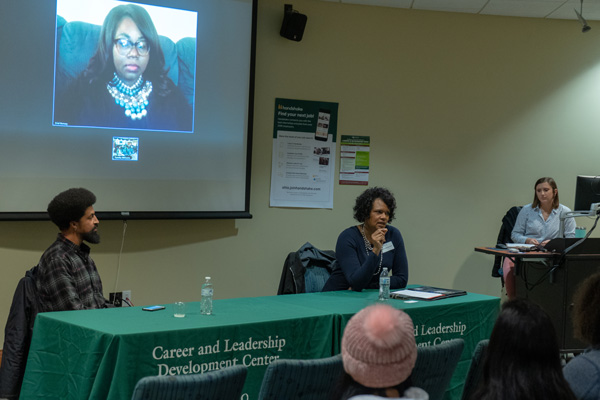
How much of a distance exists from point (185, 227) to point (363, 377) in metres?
3.71

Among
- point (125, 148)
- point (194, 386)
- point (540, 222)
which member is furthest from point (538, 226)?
point (194, 386)

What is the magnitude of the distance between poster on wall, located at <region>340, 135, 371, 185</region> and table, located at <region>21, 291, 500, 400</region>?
2.41m

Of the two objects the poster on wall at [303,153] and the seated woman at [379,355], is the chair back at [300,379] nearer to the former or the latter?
the seated woman at [379,355]

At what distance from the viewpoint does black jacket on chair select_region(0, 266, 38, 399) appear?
9.57ft

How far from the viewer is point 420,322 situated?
3.29 meters

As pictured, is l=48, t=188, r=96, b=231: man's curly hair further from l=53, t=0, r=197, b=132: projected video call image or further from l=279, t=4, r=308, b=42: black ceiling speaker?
l=279, t=4, r=308, b=42: black ceiling speaker

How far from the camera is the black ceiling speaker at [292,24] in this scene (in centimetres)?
525

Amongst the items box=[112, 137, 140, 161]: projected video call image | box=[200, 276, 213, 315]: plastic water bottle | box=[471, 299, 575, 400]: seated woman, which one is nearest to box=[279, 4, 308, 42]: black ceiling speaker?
box=[112, 137, 140, 161]: projected video call image

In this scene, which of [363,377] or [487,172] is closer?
[363,377]

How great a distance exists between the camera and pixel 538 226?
5648 mm

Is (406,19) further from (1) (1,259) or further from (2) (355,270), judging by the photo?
(1) (1,259)

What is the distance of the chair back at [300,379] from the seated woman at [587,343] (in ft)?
2.28

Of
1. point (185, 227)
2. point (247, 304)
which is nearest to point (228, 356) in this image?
point (247, 304)

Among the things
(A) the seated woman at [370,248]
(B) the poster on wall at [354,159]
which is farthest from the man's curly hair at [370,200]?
(B) the poster on wall at [354,159]
